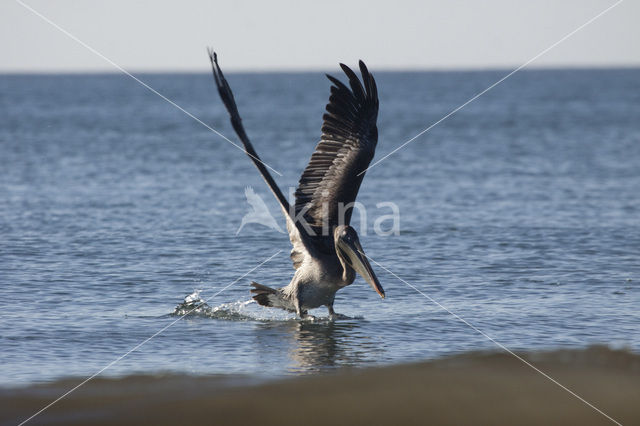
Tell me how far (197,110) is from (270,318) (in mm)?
52592

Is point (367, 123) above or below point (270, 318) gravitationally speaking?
above

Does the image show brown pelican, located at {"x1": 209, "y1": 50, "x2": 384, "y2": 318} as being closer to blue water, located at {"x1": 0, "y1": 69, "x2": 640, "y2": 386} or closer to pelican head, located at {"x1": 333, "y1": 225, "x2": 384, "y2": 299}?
pelican head, located at {"x1": 333, "y1": 225, "x2": 384, "y2": 299}

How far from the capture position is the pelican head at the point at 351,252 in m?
7.88

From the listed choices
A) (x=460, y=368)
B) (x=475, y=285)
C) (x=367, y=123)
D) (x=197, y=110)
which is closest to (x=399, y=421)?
(x=460, y=368)

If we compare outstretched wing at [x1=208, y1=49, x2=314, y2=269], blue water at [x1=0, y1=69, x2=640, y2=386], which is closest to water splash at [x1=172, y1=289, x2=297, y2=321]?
blue water at [x1=0, y1=69, x2=640, y2=386]

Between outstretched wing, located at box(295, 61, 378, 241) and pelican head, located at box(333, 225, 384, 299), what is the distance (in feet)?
1.55

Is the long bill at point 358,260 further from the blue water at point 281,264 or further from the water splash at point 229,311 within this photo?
the water splash at point 229,311

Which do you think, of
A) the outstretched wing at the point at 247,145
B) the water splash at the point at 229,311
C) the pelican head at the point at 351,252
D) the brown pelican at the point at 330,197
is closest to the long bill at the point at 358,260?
the pelican head at the point at 351,252

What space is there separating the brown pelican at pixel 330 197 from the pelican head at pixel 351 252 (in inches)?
3.2

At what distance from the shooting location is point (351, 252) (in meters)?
8.04

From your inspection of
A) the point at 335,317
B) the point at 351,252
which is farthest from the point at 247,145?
the point at 335,317

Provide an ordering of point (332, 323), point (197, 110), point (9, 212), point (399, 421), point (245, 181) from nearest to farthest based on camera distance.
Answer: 1. point (399, 421)
2. point (332, 323)
3. point (9, 212)
4. point (245, 181)
5. point (197, 110)

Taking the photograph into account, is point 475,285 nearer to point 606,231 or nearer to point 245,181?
point 606,231

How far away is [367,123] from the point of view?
877 cm
